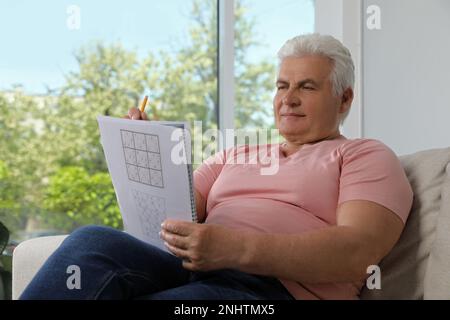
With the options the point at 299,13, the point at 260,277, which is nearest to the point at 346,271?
the point at 260,277

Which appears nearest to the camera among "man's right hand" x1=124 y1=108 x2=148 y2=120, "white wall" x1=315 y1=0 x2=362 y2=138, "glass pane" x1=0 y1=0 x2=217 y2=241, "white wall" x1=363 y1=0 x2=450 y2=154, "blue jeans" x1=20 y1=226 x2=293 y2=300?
"blue jeans" x1=20 y1=226 x2=293 y2=300

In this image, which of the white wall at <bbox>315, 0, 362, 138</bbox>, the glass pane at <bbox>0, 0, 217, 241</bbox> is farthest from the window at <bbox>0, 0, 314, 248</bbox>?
the white wall at <bbox>315, 0, 362, 138</bbox>

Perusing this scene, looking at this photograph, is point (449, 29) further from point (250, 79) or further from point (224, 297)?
point (224, 297)

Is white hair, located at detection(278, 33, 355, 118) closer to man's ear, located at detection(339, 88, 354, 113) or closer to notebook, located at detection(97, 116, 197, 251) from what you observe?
man's ear, located at detection(339, 88, 354, 113)

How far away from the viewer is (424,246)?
1.39 m

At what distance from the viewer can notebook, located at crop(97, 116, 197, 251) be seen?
1.27 m

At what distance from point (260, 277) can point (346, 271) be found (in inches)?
7.0

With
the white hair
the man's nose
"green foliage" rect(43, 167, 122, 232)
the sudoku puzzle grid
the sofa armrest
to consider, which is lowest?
"green foliage" rect(43, 167, 122, 232)

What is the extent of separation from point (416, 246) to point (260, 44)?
2.33m

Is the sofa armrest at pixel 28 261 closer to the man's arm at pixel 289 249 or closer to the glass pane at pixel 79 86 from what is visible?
the man's arm at pixel 289 249

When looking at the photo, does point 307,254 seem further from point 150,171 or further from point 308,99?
point 308,99

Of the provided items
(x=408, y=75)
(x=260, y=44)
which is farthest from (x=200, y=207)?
(x=260, y=44)

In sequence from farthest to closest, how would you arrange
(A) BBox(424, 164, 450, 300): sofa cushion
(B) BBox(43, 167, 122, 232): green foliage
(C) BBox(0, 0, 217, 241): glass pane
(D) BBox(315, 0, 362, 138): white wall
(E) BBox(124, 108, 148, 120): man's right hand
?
(B) BBox(43, 167, 122, 232): green foliage < (C) BBox(0, 0, 217, 241): glass pane < (D) BBox(315, 0, 362, 138): white wall < (E) BBox(124, 108, 148, 120): man's right hand < (A) BBox(424, 164, 450, 300): sofa cushion

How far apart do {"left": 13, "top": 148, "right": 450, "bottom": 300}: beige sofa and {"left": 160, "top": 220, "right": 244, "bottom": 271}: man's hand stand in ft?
1.20
